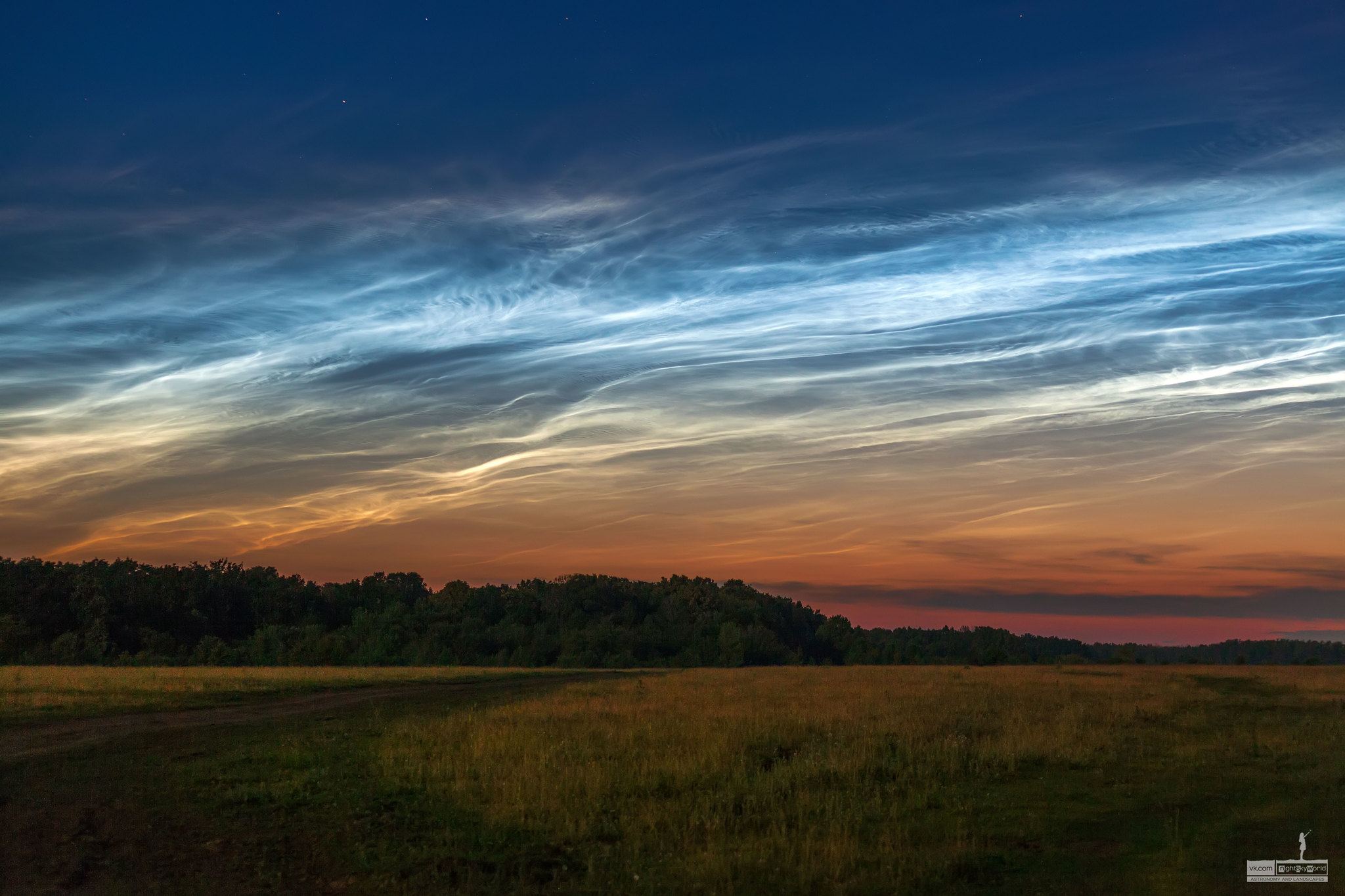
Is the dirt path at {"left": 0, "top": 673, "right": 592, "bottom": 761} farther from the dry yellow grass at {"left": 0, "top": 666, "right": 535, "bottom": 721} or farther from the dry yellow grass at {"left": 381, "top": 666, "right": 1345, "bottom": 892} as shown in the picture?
the dry yellow grass at {"left": 381, "top": 666, "right": 1345, "bottom": 892}

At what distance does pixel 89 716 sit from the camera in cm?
2552

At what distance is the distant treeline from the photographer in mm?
86188

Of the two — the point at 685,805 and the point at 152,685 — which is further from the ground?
the point at 685,805

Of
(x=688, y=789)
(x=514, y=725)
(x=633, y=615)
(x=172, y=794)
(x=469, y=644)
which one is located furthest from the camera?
(x=633, y=615)

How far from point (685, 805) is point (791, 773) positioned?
3.08 meters

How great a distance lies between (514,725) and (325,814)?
10.5 meters

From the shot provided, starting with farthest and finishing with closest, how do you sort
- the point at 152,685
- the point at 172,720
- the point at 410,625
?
the point at 410,625 → the point at 152,685 → the point at 172,720

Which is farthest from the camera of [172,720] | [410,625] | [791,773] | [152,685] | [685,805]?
[410,625]

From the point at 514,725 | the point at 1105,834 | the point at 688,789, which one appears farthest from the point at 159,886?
the point at 514,725

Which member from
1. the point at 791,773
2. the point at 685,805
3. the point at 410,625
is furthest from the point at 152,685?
the point at 410,625

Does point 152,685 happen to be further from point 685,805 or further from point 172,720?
→ point 685,805

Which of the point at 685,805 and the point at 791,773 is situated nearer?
the point at 685,805

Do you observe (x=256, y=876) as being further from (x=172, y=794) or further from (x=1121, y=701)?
(x=1121, y=701)

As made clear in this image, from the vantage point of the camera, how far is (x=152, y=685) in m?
36.8
